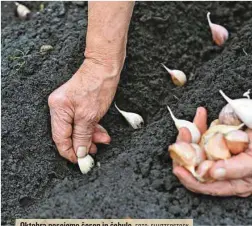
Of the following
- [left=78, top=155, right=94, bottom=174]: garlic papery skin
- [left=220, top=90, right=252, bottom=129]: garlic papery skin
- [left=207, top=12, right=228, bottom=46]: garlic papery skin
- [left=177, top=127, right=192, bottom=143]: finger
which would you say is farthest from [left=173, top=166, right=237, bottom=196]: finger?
[left=207, top=12, right=228, bottom=46]: garlic papery skin

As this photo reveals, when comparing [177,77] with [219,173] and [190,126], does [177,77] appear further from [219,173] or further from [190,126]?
[219,173]

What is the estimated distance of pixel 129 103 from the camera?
2.32m

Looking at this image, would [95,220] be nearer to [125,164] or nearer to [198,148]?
[125,164]

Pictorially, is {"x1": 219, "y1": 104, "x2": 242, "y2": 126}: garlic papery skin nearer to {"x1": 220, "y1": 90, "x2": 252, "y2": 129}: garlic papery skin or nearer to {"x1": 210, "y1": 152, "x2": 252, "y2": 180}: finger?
{"x1": 220, "y1": 90, "x2": 252, "y2": 129}: garlic papery skin

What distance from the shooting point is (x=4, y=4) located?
3021 mm

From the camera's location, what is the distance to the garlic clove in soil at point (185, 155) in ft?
5.69

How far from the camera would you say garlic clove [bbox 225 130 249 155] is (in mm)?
1766

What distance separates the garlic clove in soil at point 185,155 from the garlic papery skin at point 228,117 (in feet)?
0.69

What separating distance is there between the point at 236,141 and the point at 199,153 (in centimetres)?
12

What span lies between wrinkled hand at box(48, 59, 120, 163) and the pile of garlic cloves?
14.0 inches

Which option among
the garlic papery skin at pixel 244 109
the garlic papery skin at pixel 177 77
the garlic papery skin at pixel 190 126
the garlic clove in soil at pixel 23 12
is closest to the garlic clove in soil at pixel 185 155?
the garlic papery skin at pixel 190 126

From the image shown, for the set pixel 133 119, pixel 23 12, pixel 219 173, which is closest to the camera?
pixel 219 173

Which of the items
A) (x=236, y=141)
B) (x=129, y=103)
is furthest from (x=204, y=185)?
(x=129, y=103)

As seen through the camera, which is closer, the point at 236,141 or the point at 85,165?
the point at 236,141
